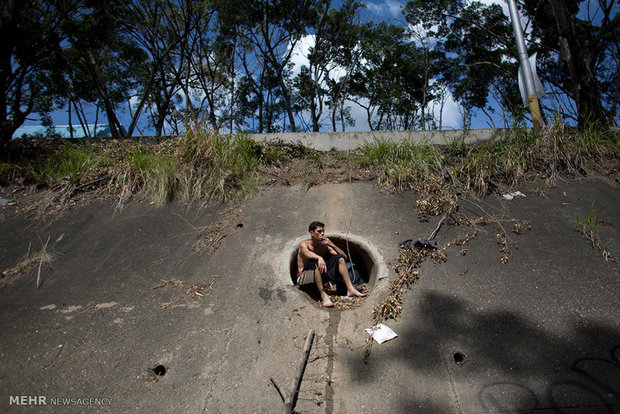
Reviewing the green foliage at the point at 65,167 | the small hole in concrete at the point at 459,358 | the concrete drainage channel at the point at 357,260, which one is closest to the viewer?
the small hole in concrete at the point at 459,358

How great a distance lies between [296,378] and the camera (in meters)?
2.75

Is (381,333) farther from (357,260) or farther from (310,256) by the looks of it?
(357,260)

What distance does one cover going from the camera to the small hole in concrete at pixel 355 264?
13.5ft

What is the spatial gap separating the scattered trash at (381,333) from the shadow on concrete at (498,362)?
0.06m

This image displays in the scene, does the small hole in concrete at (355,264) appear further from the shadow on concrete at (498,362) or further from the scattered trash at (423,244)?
the shadow on concrete at (498,362)

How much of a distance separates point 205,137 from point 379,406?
4785mm

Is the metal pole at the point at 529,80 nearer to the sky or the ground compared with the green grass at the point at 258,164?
nearer to the sky

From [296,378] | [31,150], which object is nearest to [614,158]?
[296,378]

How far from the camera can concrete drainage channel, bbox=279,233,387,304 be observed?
12.4 feet

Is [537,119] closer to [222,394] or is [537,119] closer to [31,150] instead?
[222,394]

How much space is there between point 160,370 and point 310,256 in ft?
6.48

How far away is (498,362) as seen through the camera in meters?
2.81

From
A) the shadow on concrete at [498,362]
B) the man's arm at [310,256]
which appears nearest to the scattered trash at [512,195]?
the shadow on concrete at [498,362]

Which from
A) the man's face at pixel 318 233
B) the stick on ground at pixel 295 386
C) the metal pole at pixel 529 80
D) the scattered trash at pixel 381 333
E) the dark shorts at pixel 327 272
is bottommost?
the stick on ground at pixel 295 386
